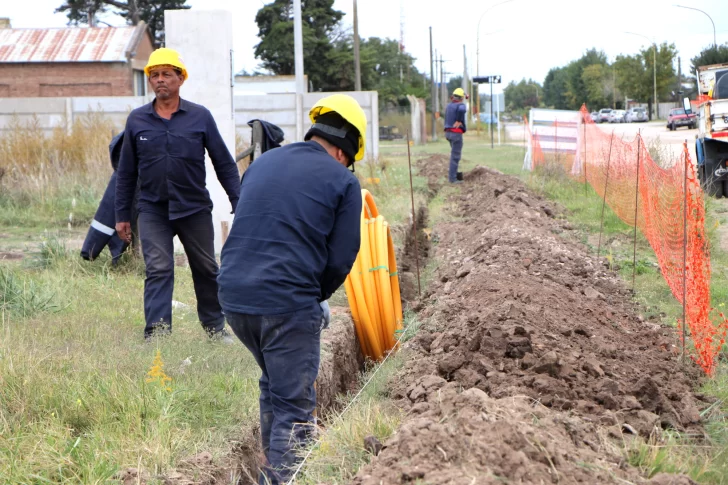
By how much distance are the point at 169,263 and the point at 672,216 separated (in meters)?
5.19

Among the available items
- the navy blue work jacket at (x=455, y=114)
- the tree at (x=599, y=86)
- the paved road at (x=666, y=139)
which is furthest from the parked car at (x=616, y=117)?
the navy blue work jacket at (x=455, y=114)

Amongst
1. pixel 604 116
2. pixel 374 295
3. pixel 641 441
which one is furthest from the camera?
pixel 604 116

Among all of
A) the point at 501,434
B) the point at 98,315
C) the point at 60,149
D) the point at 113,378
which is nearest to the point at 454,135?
the point at 60,149

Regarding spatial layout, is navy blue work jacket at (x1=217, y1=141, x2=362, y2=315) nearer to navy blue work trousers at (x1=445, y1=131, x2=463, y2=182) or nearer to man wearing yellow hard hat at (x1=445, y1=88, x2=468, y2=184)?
navy blue work trousers at (x1=445, y1=131, x2=463, y2=182)

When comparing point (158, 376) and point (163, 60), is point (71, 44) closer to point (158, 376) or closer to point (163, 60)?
point (163, 60)

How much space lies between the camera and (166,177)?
5723mm

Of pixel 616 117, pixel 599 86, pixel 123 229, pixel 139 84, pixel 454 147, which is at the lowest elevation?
pixel 123 229

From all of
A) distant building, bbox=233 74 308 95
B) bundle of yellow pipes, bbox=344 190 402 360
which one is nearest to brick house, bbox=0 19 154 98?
distant building, bbox=233 74 308 95

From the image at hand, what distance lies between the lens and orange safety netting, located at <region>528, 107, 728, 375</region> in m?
5.66

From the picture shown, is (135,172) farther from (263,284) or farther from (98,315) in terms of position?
(263,284)

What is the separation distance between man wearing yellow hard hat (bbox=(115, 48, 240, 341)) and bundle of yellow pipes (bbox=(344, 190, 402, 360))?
1273 millimetres

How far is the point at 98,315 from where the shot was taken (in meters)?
6.30

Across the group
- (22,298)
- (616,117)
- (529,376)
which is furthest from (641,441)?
(616,117)

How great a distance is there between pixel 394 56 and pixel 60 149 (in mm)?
70889
